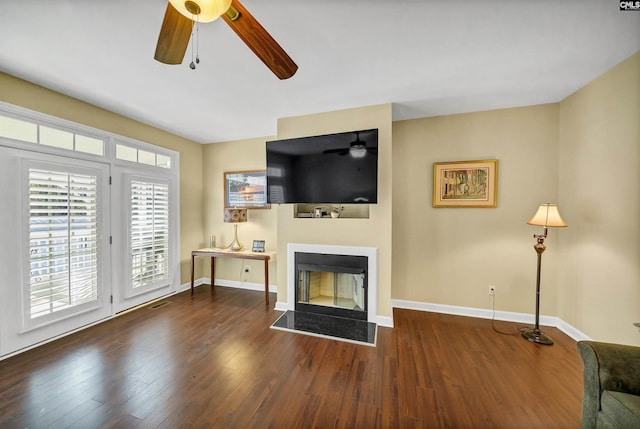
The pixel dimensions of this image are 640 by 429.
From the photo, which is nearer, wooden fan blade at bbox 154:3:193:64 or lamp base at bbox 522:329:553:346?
wooden fan blade at bbox 154:3:193:64

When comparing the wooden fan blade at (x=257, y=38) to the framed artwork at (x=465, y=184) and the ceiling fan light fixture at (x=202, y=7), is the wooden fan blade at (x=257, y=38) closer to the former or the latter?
the ceiling fan light fixture at (x=202, y=7)

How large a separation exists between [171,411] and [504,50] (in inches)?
140

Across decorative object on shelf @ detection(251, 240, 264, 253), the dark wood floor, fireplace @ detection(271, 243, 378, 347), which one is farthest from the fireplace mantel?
decorative object on shelf @ detection(251, 240, 264, 253)

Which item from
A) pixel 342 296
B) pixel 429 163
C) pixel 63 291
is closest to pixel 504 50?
pixel 429 163

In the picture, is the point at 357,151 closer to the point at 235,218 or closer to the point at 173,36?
the point at 173,36

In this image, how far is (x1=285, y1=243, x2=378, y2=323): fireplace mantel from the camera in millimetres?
2734

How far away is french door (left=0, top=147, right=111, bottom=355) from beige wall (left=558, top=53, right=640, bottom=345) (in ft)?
17.0

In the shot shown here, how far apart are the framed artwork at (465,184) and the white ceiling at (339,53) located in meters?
0.70

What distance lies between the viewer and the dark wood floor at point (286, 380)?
150cm

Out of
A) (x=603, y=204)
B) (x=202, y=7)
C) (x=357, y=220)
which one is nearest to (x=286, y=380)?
(x=357, y=220)

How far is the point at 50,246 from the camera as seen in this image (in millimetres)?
2314

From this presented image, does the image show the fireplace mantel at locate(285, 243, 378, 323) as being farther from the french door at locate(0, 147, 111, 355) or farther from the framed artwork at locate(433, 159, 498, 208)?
the french door at locate(0, 147, 111, 355)

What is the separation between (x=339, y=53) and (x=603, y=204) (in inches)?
107

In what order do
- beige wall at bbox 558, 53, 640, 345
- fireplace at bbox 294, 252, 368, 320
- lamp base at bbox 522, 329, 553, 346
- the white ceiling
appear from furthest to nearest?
fireplace at bbox 294, 252, 368, 320, lamp base at bbox 522, 329, 553, 346, beige wall at bbox 558, 53, 640, 345, the white ceiling
